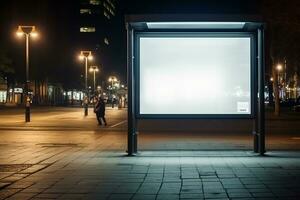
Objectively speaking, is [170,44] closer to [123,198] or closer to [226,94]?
[226,94]

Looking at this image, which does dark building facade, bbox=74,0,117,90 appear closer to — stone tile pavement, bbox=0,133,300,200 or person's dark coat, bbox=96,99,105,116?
person's dark coat, bbox=96,99,105,116

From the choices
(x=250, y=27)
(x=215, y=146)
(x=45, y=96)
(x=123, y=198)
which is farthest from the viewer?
(x=45, y=96)

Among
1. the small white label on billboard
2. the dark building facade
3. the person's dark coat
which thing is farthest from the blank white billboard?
the dark building facade

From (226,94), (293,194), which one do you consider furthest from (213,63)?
(293,194)

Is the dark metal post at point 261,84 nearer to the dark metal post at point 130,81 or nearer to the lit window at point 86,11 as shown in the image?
the dark metal post at point 130,81

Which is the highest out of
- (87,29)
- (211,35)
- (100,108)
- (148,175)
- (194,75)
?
(87,29)

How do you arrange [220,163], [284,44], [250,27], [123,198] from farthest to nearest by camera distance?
[284,44] → [250,27] → [220,163] → [123,198]

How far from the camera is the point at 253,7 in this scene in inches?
1784

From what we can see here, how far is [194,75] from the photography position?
16.3 metres

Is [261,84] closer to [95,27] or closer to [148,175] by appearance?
[148,175]

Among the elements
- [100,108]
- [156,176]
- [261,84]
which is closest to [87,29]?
[100,108]

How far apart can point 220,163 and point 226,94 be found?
2472 millimetres

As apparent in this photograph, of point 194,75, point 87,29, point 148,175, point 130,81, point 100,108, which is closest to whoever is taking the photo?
point 148,175

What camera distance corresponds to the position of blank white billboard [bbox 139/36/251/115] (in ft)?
53.5
